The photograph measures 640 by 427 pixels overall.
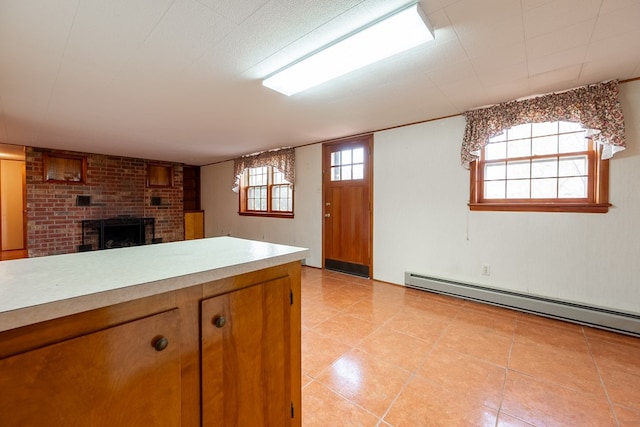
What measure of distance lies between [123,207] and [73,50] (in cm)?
490

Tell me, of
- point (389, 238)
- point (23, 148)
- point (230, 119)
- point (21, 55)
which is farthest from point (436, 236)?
point (23, 148)

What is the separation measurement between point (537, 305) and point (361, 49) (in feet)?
9.39

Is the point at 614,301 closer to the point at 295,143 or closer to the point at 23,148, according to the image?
the point at 295,143

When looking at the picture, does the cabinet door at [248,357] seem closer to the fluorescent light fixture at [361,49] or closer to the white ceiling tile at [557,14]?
the fluorescent light fixture at [361,49]

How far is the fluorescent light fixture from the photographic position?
1554 millimetres

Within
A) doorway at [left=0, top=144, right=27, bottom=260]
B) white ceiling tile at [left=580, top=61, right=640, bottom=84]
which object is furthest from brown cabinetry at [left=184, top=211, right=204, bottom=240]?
white ceiling tile at [left=580, top=61, right=640, bottom=84]

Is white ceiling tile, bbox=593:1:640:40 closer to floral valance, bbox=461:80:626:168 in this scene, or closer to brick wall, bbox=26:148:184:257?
floral valance, bbox=461:80:626:168

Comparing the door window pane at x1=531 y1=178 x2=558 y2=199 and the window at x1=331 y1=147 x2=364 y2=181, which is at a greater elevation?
the window at x1=331 y1=147 x2=364 y2=181

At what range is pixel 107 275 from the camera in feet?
2.60

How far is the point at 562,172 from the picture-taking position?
8.70 feet

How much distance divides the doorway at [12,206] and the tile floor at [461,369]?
7.72 meters

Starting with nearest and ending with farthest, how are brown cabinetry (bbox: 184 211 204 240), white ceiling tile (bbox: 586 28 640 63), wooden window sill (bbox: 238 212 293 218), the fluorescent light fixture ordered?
the fluorescent light fixture
white ceiling tile (bbox: 586 28 640 63)
wooden window sill (bbox: 238 212 293 218)
brown cabinetry (bbox: 184 211 204 240)

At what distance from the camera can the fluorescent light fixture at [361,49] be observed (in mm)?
1554

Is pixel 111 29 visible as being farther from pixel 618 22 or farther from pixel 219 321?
pixel 618 22
